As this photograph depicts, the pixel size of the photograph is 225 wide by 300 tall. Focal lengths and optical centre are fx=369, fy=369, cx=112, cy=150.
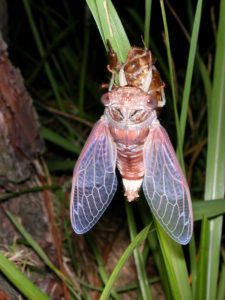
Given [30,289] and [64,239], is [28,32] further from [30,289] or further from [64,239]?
[30,289]

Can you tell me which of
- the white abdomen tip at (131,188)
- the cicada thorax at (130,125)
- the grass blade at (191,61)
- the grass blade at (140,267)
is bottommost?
the grass blade at (140,267)

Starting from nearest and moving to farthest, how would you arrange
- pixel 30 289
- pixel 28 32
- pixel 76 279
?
pixel 30 289 < pixel 76 279 < pixel 28 32

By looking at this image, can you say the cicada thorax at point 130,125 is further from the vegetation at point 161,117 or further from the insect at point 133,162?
the vegetation at point 161,117

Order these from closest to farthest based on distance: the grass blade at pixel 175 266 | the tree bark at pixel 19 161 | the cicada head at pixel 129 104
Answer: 1. the grass blade at pixel 175 266
2. the cicada head at pixel 129 104
3. the tree bark at pixel 19 161

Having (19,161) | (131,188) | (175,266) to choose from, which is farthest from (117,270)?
(19,161)

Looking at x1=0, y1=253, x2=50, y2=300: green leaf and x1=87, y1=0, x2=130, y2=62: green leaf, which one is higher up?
x1=87, y1=0, x2=130, y2=62: green leaf

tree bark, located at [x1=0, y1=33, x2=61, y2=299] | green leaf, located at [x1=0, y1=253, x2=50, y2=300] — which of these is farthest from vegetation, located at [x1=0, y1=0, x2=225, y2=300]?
tree bark, located at [x1=0, y1=33, x2=61, y2=299]

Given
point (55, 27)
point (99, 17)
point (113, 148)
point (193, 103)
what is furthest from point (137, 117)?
point (55, 27)

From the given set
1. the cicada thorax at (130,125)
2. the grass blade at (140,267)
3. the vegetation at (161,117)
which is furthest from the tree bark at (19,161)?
the cicada thorax at (130,125)

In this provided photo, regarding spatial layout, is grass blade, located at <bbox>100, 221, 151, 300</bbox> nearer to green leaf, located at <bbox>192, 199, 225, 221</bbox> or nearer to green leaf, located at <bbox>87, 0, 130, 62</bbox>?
green leaf, located at <bbox>192, 199, 225, 221</bbox>
